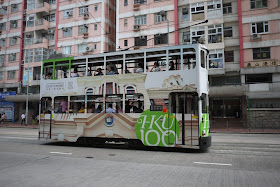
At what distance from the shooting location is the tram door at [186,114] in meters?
8.83

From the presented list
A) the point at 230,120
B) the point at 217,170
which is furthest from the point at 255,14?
the point at 217,170

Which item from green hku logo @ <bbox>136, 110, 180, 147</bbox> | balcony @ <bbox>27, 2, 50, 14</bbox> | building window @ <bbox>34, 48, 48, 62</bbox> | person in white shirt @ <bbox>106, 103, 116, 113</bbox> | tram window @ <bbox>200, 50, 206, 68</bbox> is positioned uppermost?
balcony @ <bbox>27, 2, 50, 14</bbox>

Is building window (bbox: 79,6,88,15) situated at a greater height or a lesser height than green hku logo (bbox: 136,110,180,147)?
greater

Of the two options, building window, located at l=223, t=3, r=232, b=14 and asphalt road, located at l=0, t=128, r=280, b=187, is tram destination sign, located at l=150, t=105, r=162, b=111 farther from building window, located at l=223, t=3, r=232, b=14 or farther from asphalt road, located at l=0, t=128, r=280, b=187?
building window, located at l=223, t=3, r=232, b=14

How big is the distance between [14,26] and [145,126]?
1492 inches

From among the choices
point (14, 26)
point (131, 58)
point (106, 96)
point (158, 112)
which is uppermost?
point (14, 26)

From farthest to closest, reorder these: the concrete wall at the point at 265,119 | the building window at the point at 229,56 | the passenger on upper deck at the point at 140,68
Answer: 1. the building window at the point at 229,56
2. the concrete wall at the point at 265,119
3. the passenger on upper deck at the point at 140,68

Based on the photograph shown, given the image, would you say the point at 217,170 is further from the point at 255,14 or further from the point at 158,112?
the point at 255,14

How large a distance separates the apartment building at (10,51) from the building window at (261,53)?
107ft

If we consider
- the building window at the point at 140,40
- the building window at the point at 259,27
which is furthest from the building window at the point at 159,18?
the building window at the point at 259,27

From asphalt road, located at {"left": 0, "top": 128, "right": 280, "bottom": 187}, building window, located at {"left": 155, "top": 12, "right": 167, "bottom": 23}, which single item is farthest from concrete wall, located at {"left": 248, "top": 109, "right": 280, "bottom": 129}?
asphalt road, located at {"left": 0, "top": 128, "right": 280, "bottom": 187}

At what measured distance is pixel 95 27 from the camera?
1240 inches

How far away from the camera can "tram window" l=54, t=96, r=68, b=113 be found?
1123 centimetres

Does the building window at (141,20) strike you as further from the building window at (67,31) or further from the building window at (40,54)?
the building window at (40,54)
